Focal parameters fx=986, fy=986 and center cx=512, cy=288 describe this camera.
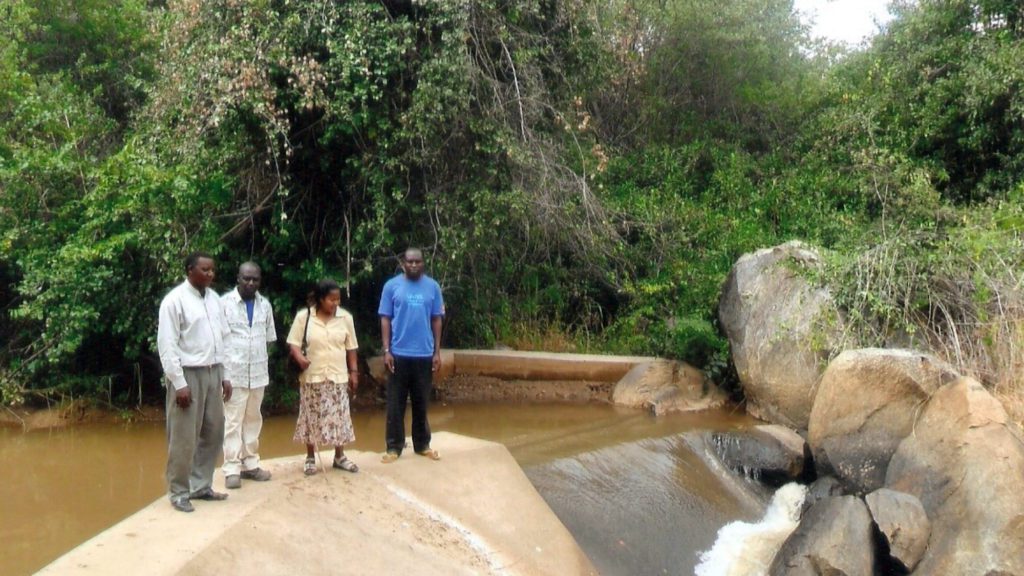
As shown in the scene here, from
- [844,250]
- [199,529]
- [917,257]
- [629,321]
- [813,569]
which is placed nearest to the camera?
[199,529]

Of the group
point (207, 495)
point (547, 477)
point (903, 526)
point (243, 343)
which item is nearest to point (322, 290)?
point (243, 343)

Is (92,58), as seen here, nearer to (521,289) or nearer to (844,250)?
(521,289)

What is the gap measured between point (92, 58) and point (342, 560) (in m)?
14.2

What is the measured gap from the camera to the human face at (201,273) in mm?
6430

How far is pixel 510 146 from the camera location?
39.4 ft

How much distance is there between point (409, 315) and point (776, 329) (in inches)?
249

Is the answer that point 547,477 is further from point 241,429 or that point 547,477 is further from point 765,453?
point 241,429

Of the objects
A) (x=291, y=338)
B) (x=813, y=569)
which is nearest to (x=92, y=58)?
(x=291, y=338)

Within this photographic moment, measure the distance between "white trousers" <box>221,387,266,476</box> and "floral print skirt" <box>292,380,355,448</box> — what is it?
33 centimetres

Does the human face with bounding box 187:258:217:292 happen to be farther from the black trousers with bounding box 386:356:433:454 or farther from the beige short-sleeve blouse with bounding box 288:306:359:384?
the black trousers with bounding box 386:356:433:454

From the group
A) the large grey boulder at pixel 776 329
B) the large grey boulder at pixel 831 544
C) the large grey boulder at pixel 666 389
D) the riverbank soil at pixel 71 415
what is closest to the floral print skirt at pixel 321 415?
the large grey boulder at pixel 831 544

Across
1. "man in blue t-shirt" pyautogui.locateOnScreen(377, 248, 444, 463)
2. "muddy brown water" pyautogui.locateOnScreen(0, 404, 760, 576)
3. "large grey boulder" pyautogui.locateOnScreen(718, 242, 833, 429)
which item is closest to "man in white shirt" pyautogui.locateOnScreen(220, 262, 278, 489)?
"man in blue t-shirt" pyautogui.locateOnScreen(377, 248, 444, 463)

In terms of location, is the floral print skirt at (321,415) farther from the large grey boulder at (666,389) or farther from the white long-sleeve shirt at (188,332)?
the large grey boulder at (666,389)

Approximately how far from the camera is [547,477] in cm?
931
